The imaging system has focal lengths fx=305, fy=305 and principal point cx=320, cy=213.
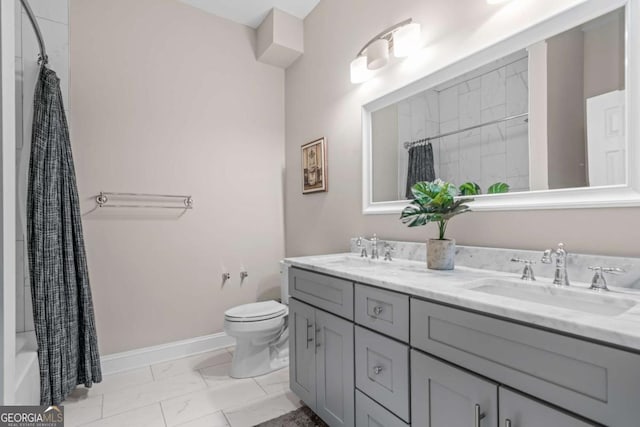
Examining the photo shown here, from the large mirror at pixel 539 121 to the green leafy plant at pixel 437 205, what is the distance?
127 mm

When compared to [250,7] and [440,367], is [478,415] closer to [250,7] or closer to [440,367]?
[440,367]

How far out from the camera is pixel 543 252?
113 cm

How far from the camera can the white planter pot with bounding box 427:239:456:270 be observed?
1.34 metres

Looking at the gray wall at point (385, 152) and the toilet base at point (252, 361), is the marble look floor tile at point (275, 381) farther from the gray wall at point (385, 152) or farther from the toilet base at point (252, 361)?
the gray wall at point (385, 152)

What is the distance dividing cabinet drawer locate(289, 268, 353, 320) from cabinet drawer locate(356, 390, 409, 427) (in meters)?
0.32

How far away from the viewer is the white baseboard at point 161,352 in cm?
215

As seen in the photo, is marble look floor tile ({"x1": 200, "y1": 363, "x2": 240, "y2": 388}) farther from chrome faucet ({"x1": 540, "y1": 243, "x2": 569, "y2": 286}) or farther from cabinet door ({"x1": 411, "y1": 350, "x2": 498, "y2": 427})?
chrome faucet ({"x1": 540, "y1": 243, "x2": 569, "y2": 286})

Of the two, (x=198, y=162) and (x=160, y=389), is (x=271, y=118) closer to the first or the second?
(x=198, y=162)

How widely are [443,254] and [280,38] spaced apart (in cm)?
219

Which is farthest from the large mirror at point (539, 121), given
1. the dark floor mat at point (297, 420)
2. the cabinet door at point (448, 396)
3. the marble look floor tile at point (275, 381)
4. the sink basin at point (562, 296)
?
the marble look floor tile at point (275, 381)

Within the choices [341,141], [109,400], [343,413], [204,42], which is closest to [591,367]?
[343,413]

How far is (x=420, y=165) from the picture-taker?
5.63 ft

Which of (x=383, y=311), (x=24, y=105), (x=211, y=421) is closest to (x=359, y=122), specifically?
(x=383, y=311)

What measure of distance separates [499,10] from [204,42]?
2.19 meters
